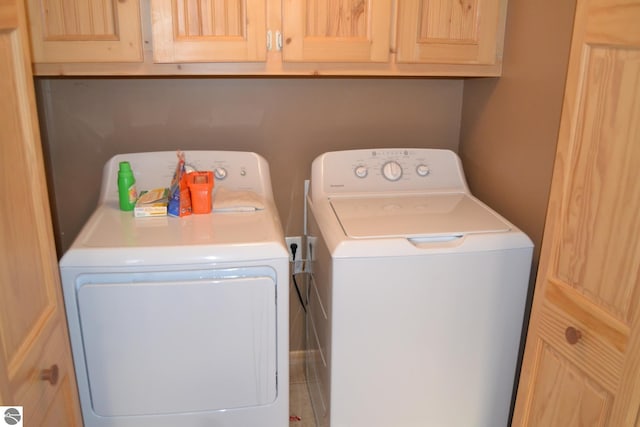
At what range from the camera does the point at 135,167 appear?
6.10 feet

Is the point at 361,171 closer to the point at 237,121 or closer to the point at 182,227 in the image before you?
the point at 237,121

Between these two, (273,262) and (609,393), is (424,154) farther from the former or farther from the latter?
(609,393)

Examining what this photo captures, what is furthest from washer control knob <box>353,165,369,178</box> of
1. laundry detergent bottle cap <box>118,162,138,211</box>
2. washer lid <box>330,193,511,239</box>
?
laundry detergent bottle cap <box>118,162,138,211</box>

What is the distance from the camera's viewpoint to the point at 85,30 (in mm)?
1546

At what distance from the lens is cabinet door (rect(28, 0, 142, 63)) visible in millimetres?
1517

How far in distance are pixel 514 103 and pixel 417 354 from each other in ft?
2.98

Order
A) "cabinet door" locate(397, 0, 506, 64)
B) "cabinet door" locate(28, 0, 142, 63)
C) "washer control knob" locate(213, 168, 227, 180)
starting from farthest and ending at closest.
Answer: "washer control knob" locate(213, 168, 227, 180)
"cabinet door" locate(397, 0, 506, 64)
"cabinet door" locate(28, 0, 142, 63)

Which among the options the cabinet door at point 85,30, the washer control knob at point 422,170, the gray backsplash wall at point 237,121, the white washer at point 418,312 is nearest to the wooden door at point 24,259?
the cabinet door at point 85,30

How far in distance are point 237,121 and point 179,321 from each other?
2.99ft

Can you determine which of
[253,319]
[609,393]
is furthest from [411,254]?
[609,393]

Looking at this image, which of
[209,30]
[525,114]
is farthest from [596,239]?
[209,30]

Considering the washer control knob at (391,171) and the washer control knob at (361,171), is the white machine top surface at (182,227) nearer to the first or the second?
the washer control knob at (361,171)

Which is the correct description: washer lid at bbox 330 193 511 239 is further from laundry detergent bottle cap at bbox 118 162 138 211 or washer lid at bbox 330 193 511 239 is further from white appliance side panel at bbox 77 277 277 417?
laundry detergent bottle cap at bbox 118 162 138 211

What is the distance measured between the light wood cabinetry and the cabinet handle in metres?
0.93
